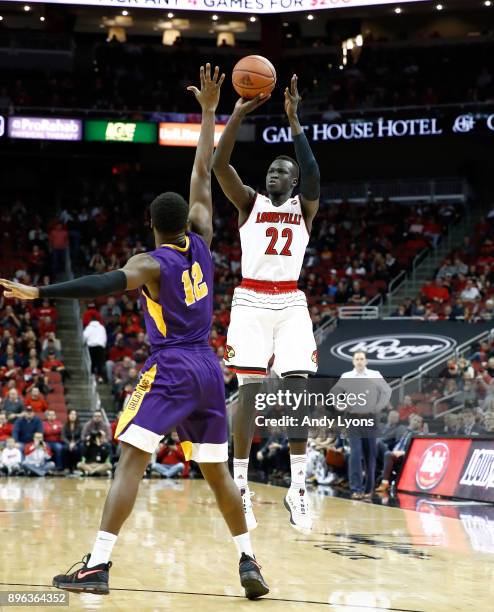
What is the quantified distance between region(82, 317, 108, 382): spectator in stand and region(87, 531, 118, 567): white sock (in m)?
18.0

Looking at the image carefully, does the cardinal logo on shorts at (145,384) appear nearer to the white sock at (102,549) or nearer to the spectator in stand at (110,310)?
the white sock at (102,549)

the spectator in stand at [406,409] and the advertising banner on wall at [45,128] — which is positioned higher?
the advertising banner on wall at [45,128]

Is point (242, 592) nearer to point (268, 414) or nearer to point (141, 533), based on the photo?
point (141, 533)

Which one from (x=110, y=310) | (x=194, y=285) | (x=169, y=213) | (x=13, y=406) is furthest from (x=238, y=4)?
(x=194, y=285)

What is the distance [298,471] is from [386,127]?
71.6ft

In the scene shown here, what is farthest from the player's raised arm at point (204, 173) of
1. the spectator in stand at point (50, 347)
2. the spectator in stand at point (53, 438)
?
the spectator in stand at point (50, 347)

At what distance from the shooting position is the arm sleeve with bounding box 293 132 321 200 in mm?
8078

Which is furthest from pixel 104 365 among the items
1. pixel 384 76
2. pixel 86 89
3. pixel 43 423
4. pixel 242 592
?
pixel 242 592

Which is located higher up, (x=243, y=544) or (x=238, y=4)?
(x=238, y=4)

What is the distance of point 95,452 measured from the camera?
64.3 feet

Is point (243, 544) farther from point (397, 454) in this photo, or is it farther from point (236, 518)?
point (397, 454)

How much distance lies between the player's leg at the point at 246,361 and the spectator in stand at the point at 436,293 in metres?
17.4

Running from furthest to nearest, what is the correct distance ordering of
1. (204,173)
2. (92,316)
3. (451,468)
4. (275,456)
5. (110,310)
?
1. (110,310)
2. (92,316)
3. (275,456)
4. (451,468)
5. (204,173)

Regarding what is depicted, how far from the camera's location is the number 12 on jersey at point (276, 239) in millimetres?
8406
